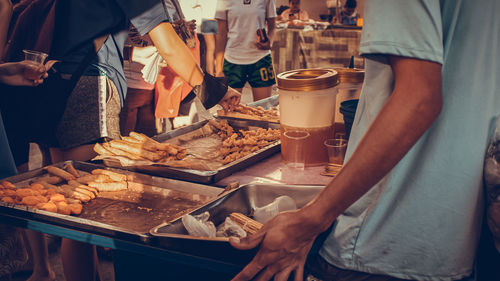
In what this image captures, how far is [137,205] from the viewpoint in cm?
175

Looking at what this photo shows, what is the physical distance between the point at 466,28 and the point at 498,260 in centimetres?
Result: 54

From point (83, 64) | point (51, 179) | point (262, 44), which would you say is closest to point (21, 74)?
point (83, 64)

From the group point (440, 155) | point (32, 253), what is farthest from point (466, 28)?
point (32, 253)

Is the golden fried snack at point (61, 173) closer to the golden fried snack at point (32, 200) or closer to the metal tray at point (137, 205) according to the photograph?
the metal tray at point (137, 205)

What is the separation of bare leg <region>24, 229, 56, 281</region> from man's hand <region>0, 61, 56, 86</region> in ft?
3.55

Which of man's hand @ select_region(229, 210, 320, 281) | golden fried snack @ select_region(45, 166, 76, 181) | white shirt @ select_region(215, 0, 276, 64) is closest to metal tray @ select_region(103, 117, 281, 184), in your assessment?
golden fried snack @ select_region(45, 166, 76, 181)

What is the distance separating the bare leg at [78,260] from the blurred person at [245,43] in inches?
122

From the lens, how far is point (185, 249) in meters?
1.23

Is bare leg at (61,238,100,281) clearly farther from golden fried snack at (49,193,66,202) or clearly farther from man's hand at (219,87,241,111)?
man's hand at (219,87,241,111)

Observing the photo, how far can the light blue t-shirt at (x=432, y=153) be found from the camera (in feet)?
2.64

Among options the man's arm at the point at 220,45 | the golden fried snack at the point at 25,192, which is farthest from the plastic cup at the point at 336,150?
the man's arm at the point at 220,45

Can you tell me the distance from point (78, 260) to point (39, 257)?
0.78m

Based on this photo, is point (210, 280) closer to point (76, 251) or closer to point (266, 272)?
point (266, 272)

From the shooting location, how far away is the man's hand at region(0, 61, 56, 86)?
2026mm
